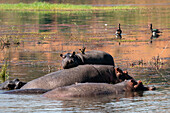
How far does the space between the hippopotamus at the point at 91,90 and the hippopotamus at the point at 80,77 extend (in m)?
0.80

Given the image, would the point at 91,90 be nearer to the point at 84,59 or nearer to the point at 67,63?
the point at 67,63

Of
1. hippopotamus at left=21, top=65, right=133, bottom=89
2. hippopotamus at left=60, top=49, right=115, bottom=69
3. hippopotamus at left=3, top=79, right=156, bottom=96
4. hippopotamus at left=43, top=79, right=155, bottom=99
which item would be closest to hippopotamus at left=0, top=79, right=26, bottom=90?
hippopotamus at left=21, top=65, right=133, bottom=89

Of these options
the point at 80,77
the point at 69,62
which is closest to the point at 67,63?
the point at 69,62

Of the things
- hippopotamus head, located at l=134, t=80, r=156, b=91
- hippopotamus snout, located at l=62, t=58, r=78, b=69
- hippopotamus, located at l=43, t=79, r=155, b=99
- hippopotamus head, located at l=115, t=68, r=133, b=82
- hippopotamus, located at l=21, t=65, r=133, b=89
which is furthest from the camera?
hippopotamus snout, located at l=62, t=58, r=78, b=69

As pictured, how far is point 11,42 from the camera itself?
24203 mm

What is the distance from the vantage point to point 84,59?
43.0ft

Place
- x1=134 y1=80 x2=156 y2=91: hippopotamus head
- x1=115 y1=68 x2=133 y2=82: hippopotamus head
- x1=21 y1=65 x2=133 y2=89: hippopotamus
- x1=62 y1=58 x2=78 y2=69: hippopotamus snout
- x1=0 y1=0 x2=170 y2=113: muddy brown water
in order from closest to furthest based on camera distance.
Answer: x1=0 y1=0 x2=170 y2=113: muddy brown water
x1=134 y1=80 x2=156 y2=91: hippopotamus head
x1=21 y1=65 x2=133 y2=89: hippopotamus
x1=115 y1=68 x2=133 y2=82: hippopotamus head
x1=62 y1=58 x2=78 y2=69: hippopotamus snout

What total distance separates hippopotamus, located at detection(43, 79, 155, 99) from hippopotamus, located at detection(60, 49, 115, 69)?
69.3 inches

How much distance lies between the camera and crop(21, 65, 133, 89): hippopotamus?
1122cm

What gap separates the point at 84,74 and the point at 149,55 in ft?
23.1

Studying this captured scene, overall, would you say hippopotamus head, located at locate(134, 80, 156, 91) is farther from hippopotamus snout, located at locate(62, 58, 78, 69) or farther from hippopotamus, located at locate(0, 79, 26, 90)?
hippopotamus, located at locate(0, 79, 26, 90)

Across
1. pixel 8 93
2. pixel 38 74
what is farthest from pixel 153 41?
pixel 8 93

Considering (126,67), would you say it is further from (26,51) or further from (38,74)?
(26,51)

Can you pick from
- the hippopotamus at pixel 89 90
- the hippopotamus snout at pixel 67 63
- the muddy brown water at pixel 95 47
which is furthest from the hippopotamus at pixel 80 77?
the muddy brown water at pixel 95 47
